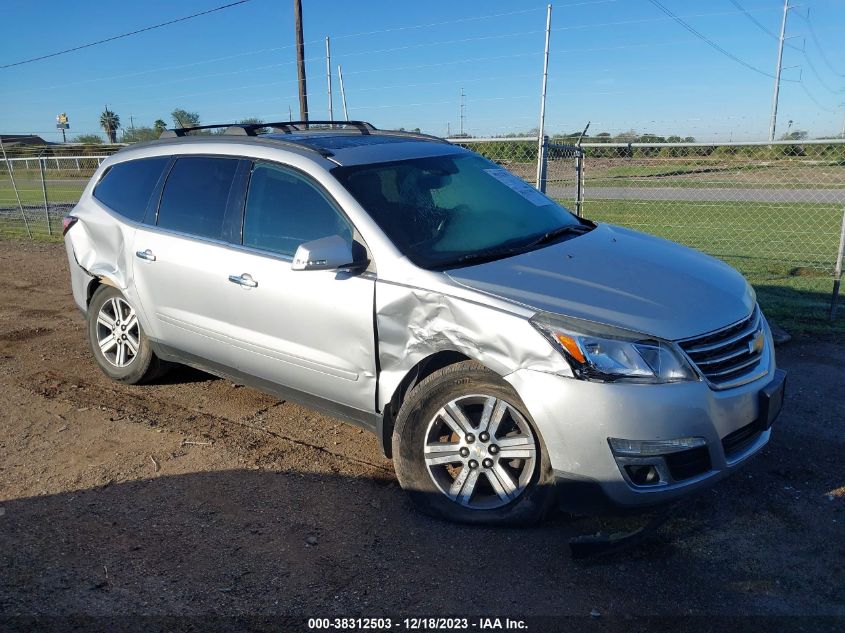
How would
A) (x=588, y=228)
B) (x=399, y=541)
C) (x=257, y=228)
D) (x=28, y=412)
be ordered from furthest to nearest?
1. (x=28, y=412)
2. (x=588, y=228)
3. (x=257, y=228)
4. (x=399, y=541)

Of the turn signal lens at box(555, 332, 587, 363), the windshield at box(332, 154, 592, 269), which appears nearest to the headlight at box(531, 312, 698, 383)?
the turn signal lens at box(555, 332, 587, 363)

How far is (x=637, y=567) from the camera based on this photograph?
3.20m

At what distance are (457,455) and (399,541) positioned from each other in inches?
19.0

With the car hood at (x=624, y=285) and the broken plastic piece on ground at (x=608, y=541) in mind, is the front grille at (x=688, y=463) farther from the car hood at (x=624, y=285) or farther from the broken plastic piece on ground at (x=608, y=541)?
the car hood at (x=624, y=285)

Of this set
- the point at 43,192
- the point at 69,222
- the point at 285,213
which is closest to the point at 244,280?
the point at 285,213

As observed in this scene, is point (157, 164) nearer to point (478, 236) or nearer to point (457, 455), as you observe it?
point (478, 236)

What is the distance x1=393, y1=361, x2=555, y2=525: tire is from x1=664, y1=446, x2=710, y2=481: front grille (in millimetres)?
525

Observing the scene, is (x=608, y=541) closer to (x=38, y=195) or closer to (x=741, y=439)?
(x=741, y=439)

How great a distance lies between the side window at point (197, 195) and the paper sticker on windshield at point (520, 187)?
65.5 inches

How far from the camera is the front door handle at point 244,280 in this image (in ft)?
13.7

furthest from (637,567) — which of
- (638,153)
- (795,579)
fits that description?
(638,153)

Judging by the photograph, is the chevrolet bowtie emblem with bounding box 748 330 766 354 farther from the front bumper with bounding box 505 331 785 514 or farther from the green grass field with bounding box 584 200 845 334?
the green grass field with bounding box 584 200 845 334

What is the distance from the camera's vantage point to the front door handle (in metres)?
4.18

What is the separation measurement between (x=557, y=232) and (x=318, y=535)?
7.08 feet
